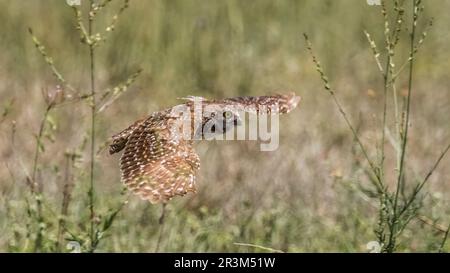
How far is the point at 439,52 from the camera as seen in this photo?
609 cm

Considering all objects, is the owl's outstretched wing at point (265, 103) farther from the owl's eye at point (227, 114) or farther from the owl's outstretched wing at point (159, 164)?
the owl's outstretched wing at point (159, 164)

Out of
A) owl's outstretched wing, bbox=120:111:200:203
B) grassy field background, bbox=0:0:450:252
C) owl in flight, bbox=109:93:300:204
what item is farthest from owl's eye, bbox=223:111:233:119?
grassy field background, bbox=0:0:450:252

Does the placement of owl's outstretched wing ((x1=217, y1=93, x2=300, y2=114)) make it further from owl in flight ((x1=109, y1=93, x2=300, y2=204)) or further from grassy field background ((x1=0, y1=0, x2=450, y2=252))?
grassy field background ((x1=0, y1=0, x2=450, y2=252))

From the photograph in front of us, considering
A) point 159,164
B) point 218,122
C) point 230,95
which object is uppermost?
point 230,95

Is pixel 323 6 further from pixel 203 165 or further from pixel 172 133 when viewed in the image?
pixel 172 133

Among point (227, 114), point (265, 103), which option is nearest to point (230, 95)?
point (265, 103)

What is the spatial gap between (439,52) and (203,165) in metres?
1.91

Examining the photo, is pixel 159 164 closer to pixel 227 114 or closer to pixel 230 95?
pixel 227 114

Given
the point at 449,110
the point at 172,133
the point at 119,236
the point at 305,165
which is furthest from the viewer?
the point at 449,110

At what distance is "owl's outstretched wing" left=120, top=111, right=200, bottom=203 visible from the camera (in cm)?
240

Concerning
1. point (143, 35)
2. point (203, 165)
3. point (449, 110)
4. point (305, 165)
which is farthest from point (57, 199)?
point (449, 110)

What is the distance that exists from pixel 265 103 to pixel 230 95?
9.55ft

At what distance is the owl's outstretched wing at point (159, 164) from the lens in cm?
240

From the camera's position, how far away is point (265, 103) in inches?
110
